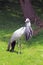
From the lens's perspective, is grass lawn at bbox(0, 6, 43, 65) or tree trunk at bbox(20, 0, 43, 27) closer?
grass lawn at bbox(0, 6, 43, 65)

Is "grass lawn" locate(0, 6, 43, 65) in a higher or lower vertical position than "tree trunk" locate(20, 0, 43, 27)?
lower

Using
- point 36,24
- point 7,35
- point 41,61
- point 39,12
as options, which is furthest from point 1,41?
point 39,12

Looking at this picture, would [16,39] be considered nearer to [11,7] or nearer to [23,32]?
[23,32]

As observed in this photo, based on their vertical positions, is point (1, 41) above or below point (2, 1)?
below

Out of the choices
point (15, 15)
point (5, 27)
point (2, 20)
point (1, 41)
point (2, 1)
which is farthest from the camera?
point (2, 1)

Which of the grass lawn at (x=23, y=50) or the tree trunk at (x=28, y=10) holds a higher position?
the tree trunk at (x=28, y=10)

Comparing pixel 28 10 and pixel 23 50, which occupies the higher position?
pixel 28 10

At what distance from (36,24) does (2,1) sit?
24.6ft

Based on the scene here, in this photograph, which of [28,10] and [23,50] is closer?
[23,50]

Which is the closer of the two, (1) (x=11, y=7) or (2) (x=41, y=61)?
(2) (x=41, y=61)

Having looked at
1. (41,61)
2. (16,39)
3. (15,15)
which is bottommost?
(41,61)

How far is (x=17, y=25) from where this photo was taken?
53.4ft

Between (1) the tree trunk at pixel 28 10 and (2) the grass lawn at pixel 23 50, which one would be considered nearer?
(2) the grass lawn at pixel 23 50

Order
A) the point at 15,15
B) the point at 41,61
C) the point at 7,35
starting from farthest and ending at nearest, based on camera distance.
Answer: the point at 15,15 < the point at 7,35 < the point at 41,61
